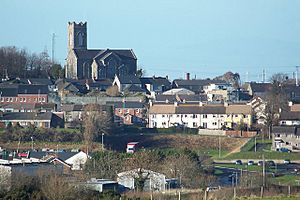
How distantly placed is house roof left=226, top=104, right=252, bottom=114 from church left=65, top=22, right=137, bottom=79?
13.2 m

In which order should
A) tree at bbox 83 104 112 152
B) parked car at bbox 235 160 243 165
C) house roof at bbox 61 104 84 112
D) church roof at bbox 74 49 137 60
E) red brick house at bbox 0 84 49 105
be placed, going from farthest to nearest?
church roof at bbox 74 49 137 60 < red brick house at bbox 0 84 49 105 < house roof at bbox 61 104 84 112 < tree at bbox 83 104 112 152 < parked car at bbox 235 160 243 165

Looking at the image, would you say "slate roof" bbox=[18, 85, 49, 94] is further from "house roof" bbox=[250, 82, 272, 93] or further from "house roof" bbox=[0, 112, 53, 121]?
"house roof" bbox=[250, 82, 272, 93]

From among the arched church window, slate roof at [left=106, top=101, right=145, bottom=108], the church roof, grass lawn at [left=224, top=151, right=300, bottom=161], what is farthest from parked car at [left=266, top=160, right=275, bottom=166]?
the arched church window

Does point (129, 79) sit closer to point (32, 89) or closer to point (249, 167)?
point (32, 89)

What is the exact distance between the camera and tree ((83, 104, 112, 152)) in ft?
120

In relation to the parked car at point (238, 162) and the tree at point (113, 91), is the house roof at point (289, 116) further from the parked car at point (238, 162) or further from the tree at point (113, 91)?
the tree at point (113, 91)

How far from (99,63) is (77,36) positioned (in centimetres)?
483

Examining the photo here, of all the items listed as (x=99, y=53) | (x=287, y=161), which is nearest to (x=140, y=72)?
(x=99, y=53)

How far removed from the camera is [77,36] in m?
59.8

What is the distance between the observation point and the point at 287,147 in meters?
36.8

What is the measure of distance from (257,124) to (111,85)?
12749 millimetres

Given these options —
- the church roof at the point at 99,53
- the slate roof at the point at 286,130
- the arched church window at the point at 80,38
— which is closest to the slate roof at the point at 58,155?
the slate roof at the point at 286,130

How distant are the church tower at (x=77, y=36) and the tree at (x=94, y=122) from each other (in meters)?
19.0

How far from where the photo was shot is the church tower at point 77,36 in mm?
59531
